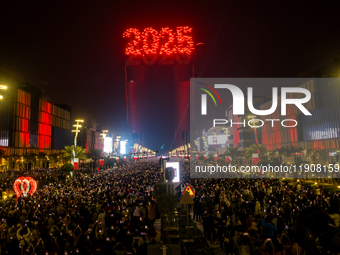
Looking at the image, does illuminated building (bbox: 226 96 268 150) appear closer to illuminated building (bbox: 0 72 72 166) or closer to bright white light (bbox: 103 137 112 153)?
bright white light (bbox: 103 137 112 153)

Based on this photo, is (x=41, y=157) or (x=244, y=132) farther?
(x=244, y=132)

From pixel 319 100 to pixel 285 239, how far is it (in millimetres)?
73090

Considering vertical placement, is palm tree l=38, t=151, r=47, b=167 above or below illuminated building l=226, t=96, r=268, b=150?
below

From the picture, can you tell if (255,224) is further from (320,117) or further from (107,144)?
(107,144)

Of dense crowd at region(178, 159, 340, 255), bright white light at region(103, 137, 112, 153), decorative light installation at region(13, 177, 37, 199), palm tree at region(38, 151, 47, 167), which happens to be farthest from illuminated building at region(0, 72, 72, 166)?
dense crowd at region(178, 159, 340, 255)

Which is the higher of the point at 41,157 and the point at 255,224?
the point at 41,157

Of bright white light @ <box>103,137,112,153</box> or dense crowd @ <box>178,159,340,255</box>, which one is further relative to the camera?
bright white light @ <box>103,137,112,153</box>

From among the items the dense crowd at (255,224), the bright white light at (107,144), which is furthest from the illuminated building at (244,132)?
the dense crowd at (255,224)

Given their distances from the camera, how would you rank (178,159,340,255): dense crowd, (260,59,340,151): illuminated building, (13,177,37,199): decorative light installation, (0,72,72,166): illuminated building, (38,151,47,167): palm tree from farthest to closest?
(260,59,340,151): illuminated building < (38,151,47,167): palm tree < (0,72,72,166): illuminated building < (13,177,37,199): decorative light installation < (178,159,340,255): dense crowd

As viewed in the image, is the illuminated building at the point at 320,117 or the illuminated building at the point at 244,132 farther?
the illuminated building at the point at 244,132

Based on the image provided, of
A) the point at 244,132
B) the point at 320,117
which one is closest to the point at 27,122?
the point at 320,117

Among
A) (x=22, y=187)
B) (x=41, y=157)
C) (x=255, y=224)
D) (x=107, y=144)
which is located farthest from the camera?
(x=107, y=144)

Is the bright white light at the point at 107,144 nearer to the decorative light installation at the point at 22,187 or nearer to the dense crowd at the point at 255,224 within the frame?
the decorative light installation at the point at 22,187

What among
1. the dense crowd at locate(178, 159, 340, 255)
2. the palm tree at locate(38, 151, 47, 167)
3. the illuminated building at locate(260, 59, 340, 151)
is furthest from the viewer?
the illuminated building at locate(260, 59, 340, 151)
